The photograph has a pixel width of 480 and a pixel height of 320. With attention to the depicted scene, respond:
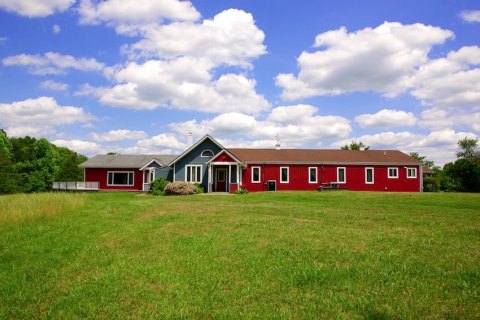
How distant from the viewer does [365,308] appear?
5.99m

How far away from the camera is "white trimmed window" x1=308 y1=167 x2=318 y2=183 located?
37.7m

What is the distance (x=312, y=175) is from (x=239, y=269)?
30.8 meters

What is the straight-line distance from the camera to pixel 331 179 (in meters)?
37.8

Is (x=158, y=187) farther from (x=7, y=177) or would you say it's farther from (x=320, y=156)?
(x=7, y=177)

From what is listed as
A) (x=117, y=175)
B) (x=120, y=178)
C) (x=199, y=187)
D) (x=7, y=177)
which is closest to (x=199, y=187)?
(x=199, y=187)

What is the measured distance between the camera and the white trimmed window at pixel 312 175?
37719 millimetres

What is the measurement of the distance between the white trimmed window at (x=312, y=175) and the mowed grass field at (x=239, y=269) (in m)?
24.4

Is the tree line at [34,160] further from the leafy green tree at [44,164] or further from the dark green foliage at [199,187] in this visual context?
the dark green foliage at [199,187]

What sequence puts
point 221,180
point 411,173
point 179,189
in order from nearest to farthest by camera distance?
point 179,189
point 221,180
point 411,173

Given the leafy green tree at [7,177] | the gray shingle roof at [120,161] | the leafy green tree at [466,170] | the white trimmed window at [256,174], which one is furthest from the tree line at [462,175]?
the leafy green tree at [7,177]

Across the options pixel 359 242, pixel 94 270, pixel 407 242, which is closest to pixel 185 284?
pixel 94 270

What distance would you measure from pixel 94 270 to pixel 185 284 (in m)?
2.29

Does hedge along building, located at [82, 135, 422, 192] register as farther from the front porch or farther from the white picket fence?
the white picket fence

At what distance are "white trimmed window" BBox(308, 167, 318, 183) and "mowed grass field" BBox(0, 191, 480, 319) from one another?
24.4 metres
